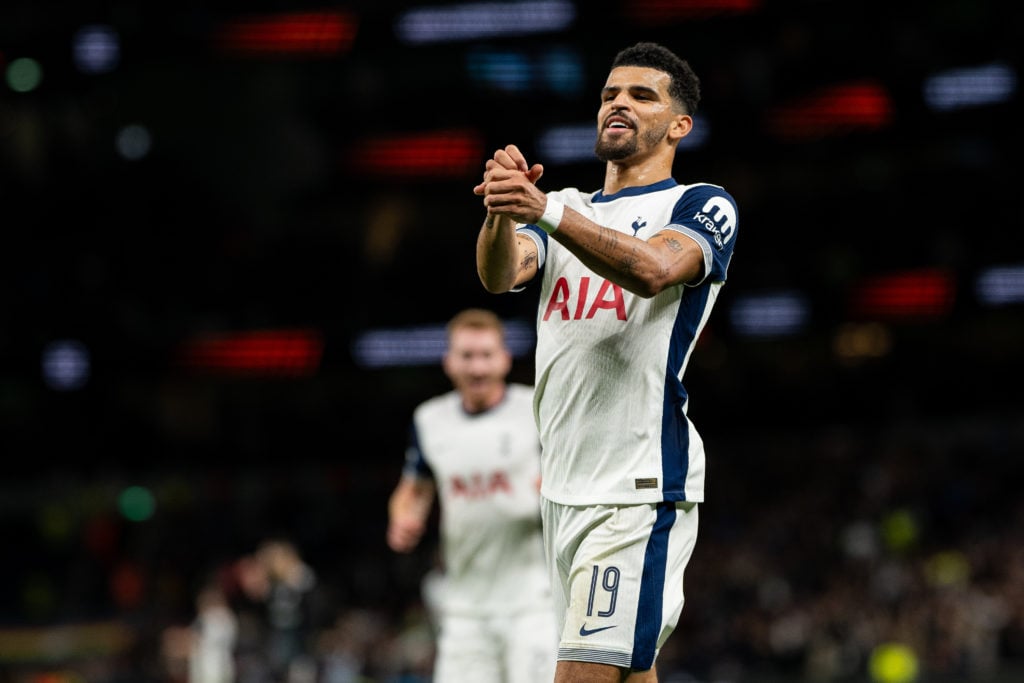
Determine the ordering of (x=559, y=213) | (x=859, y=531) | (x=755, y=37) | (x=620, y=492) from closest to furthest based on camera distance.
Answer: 1. (x=559, y=213)
2. (x=620, y=492)
3. (x=859, y=531)
4. (x=755, y=37)

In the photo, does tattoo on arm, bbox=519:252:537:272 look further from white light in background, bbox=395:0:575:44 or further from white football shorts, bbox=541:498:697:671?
white light in background, bbox=395:0:575:44

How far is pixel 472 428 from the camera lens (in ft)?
28.5

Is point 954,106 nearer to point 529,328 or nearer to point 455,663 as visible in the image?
point 529,328

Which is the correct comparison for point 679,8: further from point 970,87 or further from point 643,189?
A: point 643,189

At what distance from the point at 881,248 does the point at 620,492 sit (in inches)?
990

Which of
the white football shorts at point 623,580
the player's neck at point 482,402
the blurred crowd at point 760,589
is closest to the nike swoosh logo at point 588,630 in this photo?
the white football shorts at point 623,580

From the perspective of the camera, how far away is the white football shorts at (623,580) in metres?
5.23

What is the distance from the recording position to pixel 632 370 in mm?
5383

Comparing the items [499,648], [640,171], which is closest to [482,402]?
[499,648]

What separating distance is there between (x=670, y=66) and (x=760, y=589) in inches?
769

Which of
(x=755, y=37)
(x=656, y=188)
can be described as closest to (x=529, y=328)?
(x=755, y=37)

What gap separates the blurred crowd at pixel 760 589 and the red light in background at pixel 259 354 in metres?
3.60

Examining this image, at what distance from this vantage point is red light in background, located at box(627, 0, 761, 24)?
104 ft

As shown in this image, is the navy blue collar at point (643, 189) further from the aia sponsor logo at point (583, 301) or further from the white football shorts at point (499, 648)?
the white football shorts at point (499, 648)
